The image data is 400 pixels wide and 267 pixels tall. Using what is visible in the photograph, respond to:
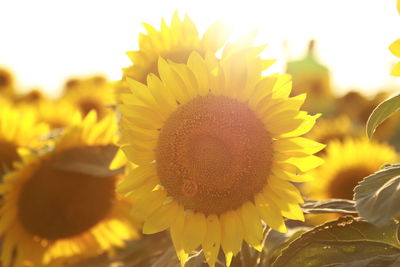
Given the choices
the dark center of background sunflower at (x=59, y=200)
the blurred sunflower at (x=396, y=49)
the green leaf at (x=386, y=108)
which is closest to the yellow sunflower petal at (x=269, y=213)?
the green leaf at (x=386, y=108)

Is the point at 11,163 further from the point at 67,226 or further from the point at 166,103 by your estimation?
the point at 166,103

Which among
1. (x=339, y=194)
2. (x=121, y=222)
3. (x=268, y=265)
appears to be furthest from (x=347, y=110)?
(x=268, y=265)

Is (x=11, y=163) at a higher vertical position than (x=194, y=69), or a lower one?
lower

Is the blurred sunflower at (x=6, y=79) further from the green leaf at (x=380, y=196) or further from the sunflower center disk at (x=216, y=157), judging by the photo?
the green leaf at (x=380, y=196)

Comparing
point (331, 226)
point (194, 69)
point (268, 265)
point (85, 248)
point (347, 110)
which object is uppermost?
point (194, 69)

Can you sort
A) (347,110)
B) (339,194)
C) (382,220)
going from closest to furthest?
(382,220) → (339,194) → (347,110)

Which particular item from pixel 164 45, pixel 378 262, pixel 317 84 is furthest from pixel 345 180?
pixel 317 84

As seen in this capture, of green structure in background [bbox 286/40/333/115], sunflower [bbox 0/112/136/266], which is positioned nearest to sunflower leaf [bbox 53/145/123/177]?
A: sunflower [bbox 0/112/136/266]

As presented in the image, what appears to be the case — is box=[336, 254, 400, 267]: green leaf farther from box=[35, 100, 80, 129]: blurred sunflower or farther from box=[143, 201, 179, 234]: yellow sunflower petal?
box=[35, 100, 80, 129]: blurred sunflower
